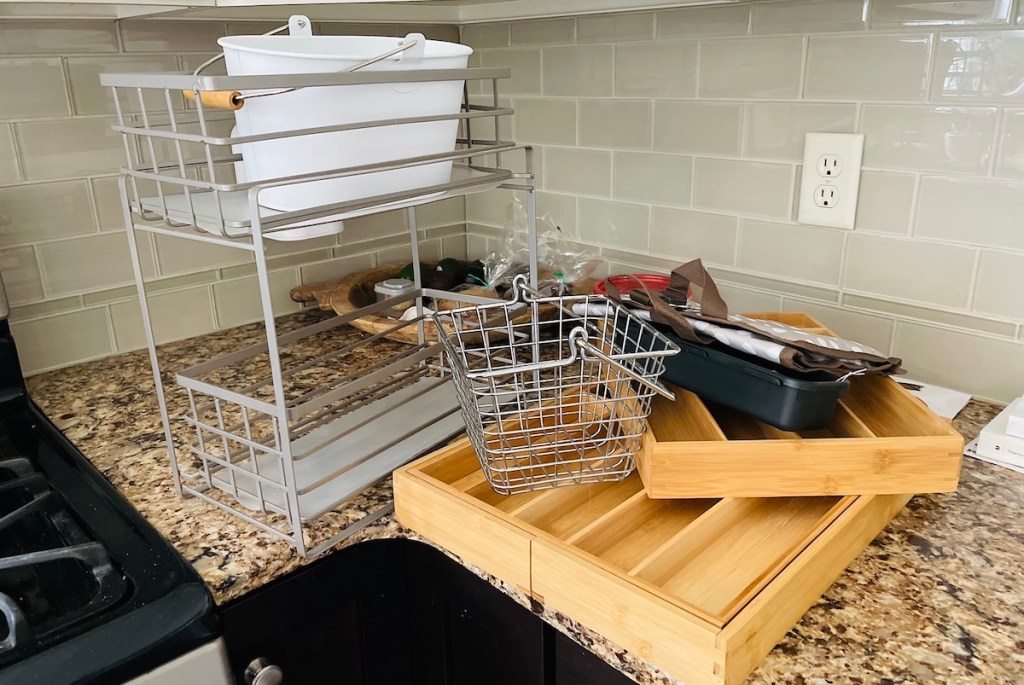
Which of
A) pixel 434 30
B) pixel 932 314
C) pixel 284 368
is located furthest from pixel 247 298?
pixel 932 314

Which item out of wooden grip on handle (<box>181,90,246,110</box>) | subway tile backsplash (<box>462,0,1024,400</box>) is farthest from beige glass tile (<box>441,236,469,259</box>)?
wooden grip on handle (<box>181,90,246,110</box>)

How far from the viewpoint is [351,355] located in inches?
47.5

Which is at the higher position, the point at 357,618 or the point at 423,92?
the point at 423,92

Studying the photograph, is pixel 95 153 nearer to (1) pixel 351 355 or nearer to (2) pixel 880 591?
(1) pixel 351 355

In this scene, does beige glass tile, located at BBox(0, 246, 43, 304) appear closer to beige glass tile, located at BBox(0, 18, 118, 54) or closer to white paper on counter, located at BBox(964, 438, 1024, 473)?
beige glass tile, located at BBox(0, 18, 118, 54)

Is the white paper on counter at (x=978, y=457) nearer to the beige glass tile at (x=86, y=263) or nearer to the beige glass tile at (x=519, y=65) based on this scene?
the beige glass tile at (x=519, y=65)

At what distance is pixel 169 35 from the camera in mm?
1154

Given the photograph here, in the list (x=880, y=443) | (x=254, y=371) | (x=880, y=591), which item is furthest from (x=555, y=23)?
(x=880, y=591)

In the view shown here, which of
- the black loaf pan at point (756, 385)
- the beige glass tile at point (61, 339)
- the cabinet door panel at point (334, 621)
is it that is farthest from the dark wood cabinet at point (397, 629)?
the beige glass tile at point (61, 339)

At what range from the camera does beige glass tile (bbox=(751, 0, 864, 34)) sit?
0.99 m

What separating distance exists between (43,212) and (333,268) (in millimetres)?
465

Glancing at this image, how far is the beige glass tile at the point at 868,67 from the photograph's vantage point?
955mm

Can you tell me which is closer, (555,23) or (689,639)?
(689,639)

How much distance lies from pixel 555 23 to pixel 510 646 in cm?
101
